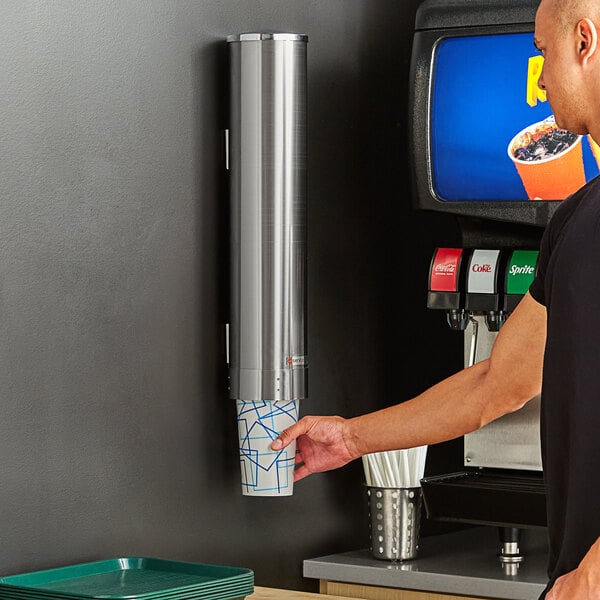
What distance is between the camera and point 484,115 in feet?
7.57

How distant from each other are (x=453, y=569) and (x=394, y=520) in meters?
0.15

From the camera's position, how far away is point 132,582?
2.03 m

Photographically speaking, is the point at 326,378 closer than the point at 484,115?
No

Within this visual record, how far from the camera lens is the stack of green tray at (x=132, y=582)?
1878 mm

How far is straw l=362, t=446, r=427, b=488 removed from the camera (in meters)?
2.47

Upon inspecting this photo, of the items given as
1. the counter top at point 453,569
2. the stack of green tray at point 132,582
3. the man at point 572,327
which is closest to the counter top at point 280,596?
the stack of green tray at point 132,582

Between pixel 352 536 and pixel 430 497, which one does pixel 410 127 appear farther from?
pixel 352 536

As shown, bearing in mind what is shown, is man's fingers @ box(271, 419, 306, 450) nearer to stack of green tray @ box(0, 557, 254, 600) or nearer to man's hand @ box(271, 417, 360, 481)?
man's hand @ box(271, 417, 360, 481)

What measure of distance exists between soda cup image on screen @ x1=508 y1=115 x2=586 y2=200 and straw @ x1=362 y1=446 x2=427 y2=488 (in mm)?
582

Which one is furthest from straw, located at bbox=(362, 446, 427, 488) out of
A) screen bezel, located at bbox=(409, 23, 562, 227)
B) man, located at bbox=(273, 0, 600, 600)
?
man, located at bbox=(273, 0, 600, 600)

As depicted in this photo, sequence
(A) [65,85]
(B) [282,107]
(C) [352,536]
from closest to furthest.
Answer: (A) [65,85] → (B) [282,107] → (C) [352,536]

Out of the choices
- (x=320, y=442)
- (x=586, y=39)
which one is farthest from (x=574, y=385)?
(x=320, y=442)

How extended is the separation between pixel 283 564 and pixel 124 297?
71 centimetres

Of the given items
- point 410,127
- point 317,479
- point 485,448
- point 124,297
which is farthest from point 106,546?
point 410,127
